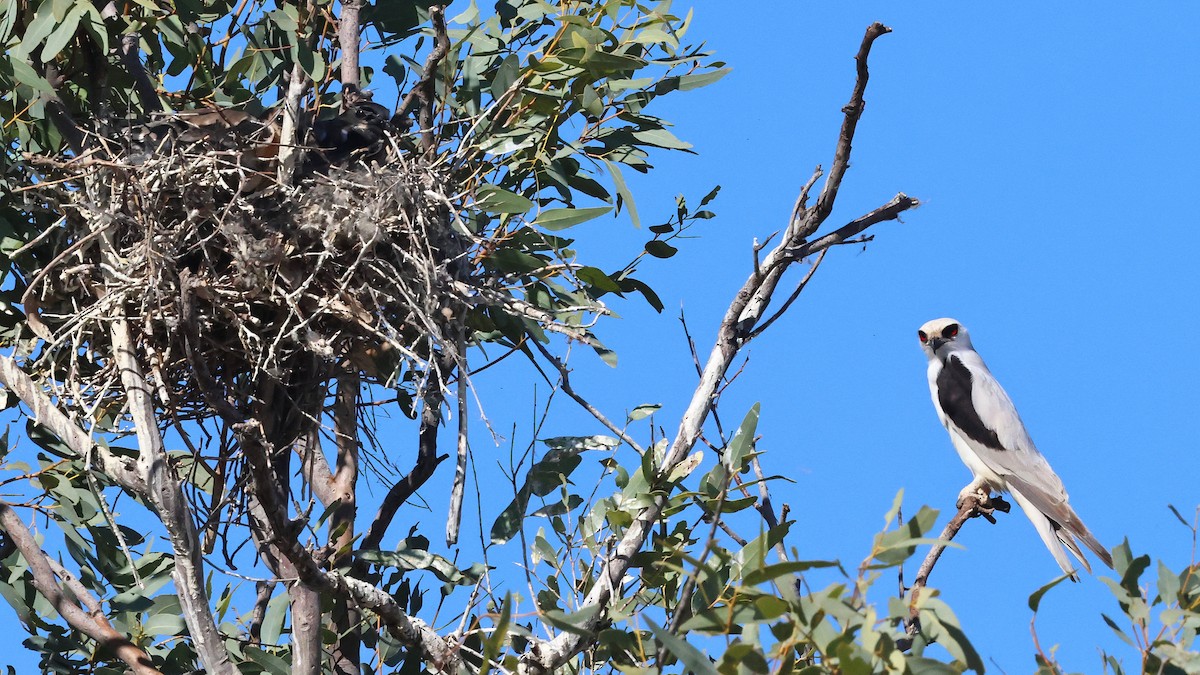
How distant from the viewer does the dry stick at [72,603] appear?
3.71 meters

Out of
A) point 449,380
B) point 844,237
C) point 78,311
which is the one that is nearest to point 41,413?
point 78,311

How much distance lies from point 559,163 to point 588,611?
6.43 feet

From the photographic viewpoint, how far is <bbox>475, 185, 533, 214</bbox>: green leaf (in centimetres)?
400

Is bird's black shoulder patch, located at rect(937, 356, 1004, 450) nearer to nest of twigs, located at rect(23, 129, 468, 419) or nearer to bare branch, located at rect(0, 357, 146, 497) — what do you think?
nest of twigs, located at rect(23, 129, 468, 419)

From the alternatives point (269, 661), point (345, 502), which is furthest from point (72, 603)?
point (345, 502)

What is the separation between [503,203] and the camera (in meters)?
4.01

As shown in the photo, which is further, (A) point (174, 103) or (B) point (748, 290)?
(A) point (174, 103)

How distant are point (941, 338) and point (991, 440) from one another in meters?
0.88

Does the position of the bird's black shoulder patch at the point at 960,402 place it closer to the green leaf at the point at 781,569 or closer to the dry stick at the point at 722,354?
the dry stick at the point at 722,354

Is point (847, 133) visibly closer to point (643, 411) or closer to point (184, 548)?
point (643, 411)

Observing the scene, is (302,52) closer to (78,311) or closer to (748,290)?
(78,311)

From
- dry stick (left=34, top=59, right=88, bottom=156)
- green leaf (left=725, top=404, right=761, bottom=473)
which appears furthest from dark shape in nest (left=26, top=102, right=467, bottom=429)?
green leaf (left=725, top=404, right=761, bottom=473)

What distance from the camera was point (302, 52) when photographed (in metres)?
4.14

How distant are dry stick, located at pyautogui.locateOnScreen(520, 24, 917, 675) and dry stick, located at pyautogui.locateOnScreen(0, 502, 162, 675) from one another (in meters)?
1.09
